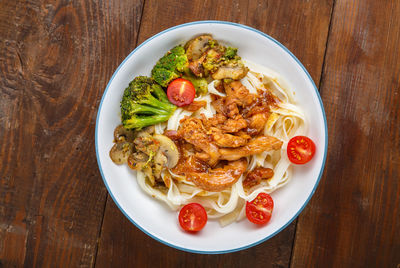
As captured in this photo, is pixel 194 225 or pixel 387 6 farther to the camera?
pixel 387 6

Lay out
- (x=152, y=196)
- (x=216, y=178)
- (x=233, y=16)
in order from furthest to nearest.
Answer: (x=233, y=16) → (x=152, y=196) → (x=216, y=178)

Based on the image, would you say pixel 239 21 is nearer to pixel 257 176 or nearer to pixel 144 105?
pixel 144 105

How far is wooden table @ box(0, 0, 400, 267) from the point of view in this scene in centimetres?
464

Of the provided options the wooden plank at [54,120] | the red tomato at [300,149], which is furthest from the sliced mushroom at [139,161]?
the red tomato at [300,149]

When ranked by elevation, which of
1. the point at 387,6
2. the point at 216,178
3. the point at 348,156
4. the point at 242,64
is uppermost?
the point at 387,6

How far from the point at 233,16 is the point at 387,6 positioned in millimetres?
2212

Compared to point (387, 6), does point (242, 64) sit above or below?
below

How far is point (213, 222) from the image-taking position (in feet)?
14.2

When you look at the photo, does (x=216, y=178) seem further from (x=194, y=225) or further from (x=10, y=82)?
(x=10, y=82)

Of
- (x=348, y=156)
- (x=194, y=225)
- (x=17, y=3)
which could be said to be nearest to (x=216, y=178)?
(x=194, y=225)

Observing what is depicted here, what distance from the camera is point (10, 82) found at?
4.75 meters

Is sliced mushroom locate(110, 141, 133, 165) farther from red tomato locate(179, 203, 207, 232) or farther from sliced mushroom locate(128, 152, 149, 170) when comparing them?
red tomato locate(179, 203, 207, 232)

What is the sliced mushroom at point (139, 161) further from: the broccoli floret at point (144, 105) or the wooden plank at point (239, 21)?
the wooden plank at point (239, 21)

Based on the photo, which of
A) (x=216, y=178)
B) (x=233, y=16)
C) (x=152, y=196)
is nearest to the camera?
(x=216, y=178)
